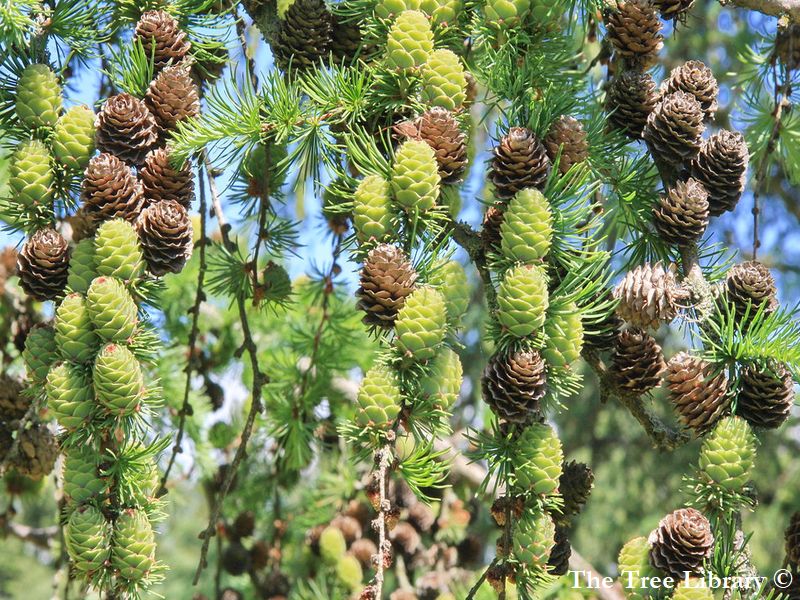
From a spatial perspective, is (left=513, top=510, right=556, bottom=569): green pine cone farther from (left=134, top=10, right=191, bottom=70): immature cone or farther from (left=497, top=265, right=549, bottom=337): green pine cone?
(left=134, top=10, right=191, bottom=70): immature cone

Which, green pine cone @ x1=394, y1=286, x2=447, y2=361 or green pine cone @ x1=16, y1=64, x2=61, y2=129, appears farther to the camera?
green pine cone @ x1=16, y1=64, x2=61, y2=129

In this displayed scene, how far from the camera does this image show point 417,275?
0.83 meters

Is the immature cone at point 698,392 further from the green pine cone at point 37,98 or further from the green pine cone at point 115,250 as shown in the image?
the green pine cone at point 37,98

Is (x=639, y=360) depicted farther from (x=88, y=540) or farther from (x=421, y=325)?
(x=88, y=540)

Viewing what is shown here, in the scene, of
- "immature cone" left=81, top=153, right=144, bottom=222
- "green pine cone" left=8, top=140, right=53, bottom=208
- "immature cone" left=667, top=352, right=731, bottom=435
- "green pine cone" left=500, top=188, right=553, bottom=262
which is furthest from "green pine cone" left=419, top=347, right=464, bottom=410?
"green pine cone" left=8, top=140, right=53, bottom=208

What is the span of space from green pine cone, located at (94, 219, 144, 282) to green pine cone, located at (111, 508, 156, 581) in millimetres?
226

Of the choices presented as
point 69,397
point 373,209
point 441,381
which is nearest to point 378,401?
point 441,381

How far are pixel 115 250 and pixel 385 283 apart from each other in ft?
0.85

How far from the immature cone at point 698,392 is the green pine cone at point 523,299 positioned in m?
0.17

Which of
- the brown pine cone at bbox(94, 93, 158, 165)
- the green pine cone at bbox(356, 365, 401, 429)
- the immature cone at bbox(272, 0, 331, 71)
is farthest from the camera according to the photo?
the immature cone at bbox(272, 0, 331, 71)

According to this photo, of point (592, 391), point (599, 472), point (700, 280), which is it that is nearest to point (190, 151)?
point (700, 280)

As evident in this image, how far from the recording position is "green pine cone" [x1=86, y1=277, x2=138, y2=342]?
823 millimetres

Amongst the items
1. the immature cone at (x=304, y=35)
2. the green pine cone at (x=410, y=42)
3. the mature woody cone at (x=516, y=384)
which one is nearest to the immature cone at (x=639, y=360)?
the mature woody cone at (x=516, y=384)

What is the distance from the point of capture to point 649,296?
887 millimetres
